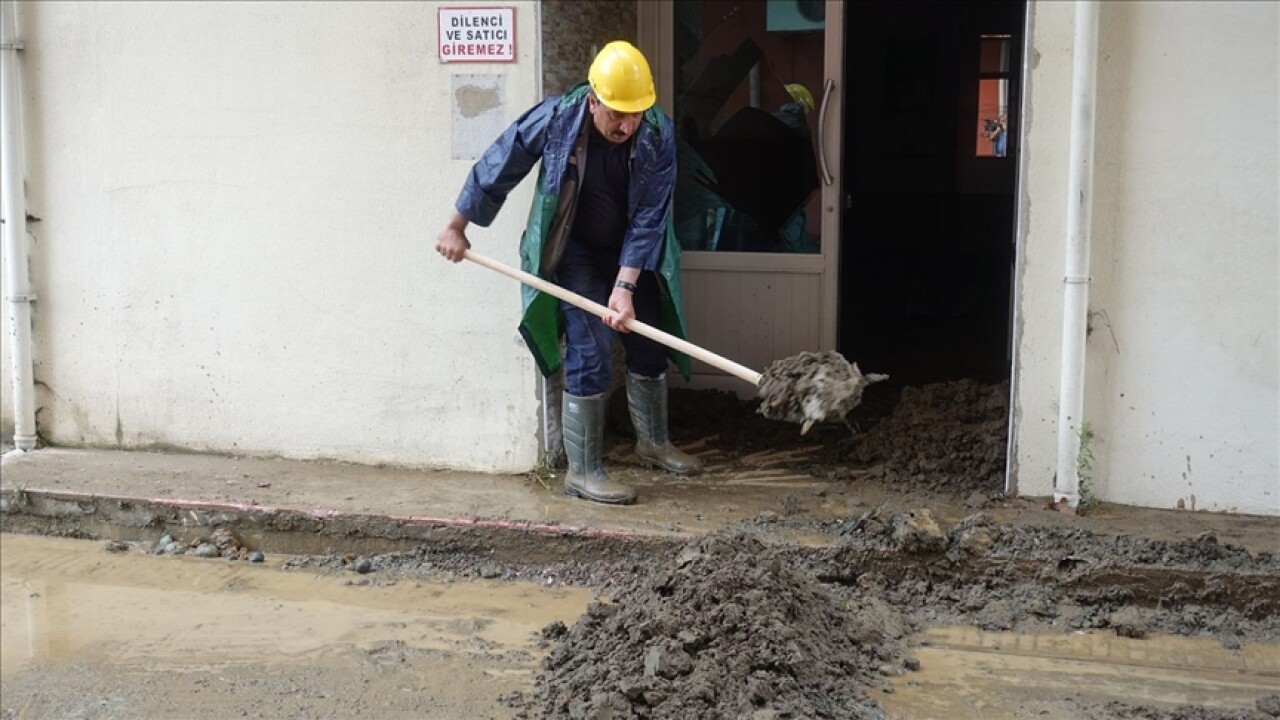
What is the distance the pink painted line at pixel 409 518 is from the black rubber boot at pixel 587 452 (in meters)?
0.32

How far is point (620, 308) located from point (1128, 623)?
233 cm


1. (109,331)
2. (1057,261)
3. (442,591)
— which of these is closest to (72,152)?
(109,331)

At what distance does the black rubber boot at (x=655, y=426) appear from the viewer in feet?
20.7

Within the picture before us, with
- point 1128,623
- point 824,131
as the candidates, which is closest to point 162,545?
point 824,131

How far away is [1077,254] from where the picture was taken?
17.7ft

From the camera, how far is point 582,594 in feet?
17.7

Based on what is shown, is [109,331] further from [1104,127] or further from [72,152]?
[1104,127]

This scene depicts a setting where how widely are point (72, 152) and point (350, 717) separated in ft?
12.6

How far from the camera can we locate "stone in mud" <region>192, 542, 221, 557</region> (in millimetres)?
5914

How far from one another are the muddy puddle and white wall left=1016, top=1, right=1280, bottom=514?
94.8 inches

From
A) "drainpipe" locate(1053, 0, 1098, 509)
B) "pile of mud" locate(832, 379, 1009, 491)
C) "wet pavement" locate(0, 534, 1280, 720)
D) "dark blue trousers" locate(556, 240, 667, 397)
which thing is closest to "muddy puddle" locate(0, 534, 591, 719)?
"wet pavement" locate(0, 534, 1280, 720)

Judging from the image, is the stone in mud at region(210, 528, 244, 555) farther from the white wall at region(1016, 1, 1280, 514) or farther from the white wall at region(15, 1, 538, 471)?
the white wall at region(1016, 1, 1280, 514)

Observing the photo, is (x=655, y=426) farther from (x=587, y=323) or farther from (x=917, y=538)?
(x=917, y=538)

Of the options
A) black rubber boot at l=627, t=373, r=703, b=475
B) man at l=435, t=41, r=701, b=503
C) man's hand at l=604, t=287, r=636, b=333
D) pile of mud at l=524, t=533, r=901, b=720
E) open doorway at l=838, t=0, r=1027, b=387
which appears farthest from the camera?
open doorway at l=838, t=0, r=1027, b=387
